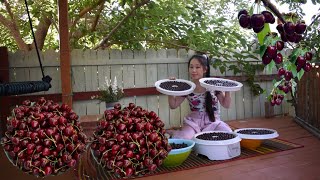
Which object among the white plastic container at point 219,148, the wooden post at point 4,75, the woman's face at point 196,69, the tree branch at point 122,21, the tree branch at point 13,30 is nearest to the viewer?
the white plastic container at point 219,148

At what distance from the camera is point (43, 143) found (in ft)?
2.53

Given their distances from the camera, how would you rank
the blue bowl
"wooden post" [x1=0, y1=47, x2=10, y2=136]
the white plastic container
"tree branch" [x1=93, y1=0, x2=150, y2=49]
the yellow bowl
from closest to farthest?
the blue bowl
the white plastic container
the yellow bowl
"wooden post" [x1=0, y1=47, x2=10, y2=136]
"tree branch" [x1=93, y1=0, x2=150, y2=49]

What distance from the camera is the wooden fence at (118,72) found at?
11.2 ft

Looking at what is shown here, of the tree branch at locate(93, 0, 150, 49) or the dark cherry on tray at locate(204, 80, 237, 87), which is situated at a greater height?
the tree branch at locate(93, 0, 150, 49)

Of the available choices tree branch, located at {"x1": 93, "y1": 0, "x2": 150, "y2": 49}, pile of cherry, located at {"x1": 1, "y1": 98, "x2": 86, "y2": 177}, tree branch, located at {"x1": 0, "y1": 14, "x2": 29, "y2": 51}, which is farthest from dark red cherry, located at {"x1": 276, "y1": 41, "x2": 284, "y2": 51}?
tree branch, located at {"x1": 0, "y1": 14, "x2": 29, "y2": 51}

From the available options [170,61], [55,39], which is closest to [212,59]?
[170,61]

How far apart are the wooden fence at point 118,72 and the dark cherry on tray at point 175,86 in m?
1.86

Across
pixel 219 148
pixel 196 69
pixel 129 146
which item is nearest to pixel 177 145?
pixel 219 148

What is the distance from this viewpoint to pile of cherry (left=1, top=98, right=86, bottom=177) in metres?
0.76

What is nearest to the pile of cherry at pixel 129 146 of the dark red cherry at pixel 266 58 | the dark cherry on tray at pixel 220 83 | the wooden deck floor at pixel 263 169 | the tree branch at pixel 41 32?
the dark red cherry at pixel 266 58

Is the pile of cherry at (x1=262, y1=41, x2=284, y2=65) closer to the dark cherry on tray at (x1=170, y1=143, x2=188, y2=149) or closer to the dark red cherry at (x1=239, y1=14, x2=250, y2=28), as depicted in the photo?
the dark red cherry at (x1=239, y1=14, x2=250, y2=28)

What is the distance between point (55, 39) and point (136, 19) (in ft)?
5.15

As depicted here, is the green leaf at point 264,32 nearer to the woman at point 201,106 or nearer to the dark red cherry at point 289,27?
the dark red cherry at point 289,27

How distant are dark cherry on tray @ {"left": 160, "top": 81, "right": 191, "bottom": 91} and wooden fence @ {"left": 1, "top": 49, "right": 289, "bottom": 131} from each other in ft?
6.12
